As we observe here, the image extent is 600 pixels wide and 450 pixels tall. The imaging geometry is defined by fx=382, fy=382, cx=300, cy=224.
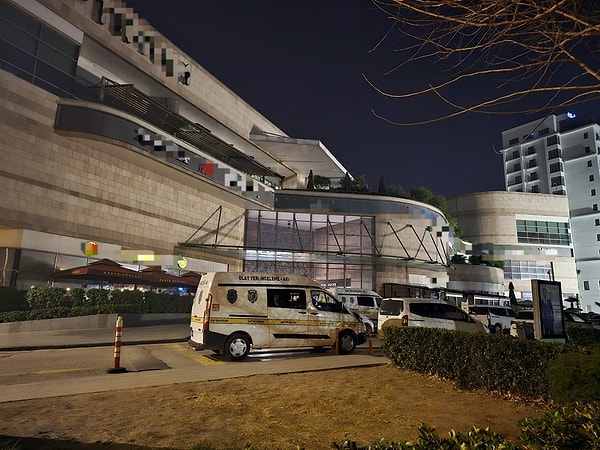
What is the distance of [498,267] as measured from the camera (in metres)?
53.9

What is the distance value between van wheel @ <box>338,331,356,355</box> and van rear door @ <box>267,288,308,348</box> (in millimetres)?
1259

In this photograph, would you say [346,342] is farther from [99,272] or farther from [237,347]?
[99,272]

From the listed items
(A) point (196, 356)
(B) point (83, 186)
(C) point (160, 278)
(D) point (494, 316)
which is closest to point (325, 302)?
(A) point (196, 356)

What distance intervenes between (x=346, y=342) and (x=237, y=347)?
3600mm

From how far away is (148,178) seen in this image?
944 inches

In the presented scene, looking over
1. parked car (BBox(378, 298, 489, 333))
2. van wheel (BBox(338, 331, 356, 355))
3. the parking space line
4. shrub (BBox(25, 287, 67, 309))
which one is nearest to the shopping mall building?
shrub (BBox(25, 287, 67, 309))

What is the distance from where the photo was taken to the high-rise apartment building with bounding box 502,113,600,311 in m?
67.6

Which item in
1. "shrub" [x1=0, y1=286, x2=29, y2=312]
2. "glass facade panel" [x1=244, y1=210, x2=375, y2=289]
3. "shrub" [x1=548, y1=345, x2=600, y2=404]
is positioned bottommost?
"shrub" [x1=548, y1=345, x2=600, y2=404]


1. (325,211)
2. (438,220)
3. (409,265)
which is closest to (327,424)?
(325,211)

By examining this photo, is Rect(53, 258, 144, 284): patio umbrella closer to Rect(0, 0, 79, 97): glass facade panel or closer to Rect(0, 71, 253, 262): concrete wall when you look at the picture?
Rect(0, 71, 253, 262): concrete wall

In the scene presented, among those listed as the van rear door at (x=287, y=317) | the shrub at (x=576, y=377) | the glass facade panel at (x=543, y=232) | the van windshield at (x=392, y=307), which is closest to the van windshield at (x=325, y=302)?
the van rear door at (x=287, y=317)

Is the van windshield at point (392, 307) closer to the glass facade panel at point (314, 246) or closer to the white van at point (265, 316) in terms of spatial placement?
the white van at point (265, 316)

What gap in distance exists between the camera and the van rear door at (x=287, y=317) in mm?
11477

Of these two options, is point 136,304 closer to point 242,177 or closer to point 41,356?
point 41,356
